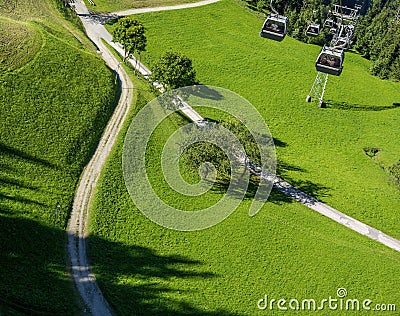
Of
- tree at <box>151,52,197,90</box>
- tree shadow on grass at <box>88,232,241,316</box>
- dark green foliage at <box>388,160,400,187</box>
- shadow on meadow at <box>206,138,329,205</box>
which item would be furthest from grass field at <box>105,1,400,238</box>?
tree shadow on grass at <box>88,232,241,316</box>

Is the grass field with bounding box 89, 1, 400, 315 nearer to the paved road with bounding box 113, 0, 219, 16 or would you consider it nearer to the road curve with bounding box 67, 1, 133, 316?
the road curve with bounding box 67, 1, 133, 316

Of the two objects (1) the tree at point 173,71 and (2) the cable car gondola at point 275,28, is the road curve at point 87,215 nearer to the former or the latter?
(1) the tree at point 173,71

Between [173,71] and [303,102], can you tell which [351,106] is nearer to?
[303,102]

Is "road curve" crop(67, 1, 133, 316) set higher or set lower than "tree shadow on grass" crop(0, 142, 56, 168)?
lower

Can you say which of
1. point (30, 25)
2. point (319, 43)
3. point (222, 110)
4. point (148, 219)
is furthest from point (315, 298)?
point (319, 43)

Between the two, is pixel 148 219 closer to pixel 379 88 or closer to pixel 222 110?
pixel 222 110

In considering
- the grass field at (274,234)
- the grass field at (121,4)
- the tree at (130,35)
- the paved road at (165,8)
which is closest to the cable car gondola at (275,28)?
the grass field at (274,234)

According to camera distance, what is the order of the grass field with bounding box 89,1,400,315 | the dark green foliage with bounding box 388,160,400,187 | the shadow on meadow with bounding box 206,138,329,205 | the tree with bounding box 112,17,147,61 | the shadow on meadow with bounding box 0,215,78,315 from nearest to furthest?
the shadow on meadow with bounding box 0,215,78,315
the grass field with bounding box 89,1,400,315
the shadow on meadow with bounding box 206,138,329,205
the dark green foliage with bounding box 388,160,400,187
the tree with bounding box 112,17,147,61
